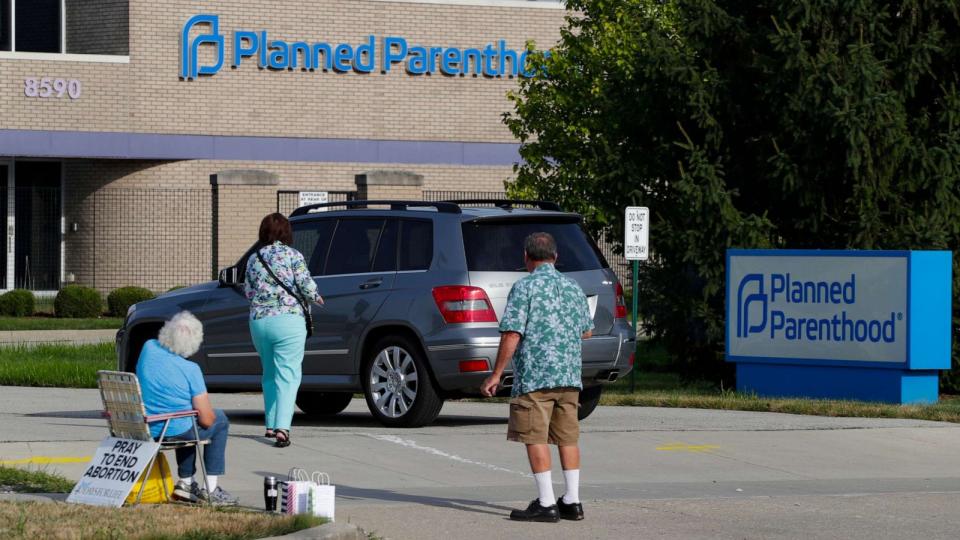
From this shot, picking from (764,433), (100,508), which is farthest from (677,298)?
(100,508)

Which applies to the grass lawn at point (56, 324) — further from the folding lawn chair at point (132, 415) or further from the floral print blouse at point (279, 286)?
the folding lawn chair at point (132, 415)

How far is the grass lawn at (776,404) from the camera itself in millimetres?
15523

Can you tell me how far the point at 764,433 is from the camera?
13852 millimetres

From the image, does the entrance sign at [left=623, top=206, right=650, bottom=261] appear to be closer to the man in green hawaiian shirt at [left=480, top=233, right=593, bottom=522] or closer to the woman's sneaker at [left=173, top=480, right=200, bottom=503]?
the man in green hawaiian shirt at [left=480, top=233, right=593, bottom=522]

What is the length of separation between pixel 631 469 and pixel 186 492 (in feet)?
12.2

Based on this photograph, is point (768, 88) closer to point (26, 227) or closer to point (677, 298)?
point (677, 298)

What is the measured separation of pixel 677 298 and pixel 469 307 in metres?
7.20

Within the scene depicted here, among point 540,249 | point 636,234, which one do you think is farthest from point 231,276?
point 636,234

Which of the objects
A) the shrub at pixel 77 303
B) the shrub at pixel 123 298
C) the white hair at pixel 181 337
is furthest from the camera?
the shrub at pixel 123 298

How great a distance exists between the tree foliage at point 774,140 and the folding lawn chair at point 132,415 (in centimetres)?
1075

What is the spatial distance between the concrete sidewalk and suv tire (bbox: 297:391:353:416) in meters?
11.9

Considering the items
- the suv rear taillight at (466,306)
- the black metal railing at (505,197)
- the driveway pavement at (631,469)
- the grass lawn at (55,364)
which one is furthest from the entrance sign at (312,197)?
the suv rear taillight at (466,306)

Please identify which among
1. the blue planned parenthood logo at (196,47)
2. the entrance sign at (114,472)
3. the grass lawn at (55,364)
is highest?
the blue planned parenthood logo at (196,47)

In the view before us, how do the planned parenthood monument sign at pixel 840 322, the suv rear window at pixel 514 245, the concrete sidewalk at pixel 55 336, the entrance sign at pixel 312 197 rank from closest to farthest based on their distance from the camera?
1. the suv rear window at pixel 514 245
2. the planned parenthood monument sign at pixel 840 322
3. the entrance sign at pixel 312 197
4. the concrete sidewalk at pixel 55 336
